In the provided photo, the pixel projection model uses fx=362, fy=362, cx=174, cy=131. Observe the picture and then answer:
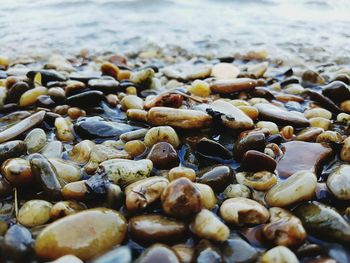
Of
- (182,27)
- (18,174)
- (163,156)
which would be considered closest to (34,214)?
(18,174)

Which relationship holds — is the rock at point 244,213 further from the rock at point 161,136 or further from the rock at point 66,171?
the rock at point 66,171

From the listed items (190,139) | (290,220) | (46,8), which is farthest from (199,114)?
(46,8)

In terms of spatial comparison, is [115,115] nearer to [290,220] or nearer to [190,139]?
[190,139]

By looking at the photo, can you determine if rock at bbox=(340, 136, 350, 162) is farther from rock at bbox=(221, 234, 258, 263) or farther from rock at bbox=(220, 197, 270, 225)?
rock at bbox=(221, 234, 258, 263)

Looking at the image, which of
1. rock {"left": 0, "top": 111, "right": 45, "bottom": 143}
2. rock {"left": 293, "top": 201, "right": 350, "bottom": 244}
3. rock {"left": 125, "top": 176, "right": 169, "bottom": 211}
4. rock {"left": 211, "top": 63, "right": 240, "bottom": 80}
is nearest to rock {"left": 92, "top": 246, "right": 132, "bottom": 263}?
rock {"left": 125, "top": 176, "right": 169, "bottom": 211}

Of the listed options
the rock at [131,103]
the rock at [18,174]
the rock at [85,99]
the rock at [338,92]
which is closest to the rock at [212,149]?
the rock at [131,103]

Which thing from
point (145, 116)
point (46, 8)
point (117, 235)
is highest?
point (46, 8)
